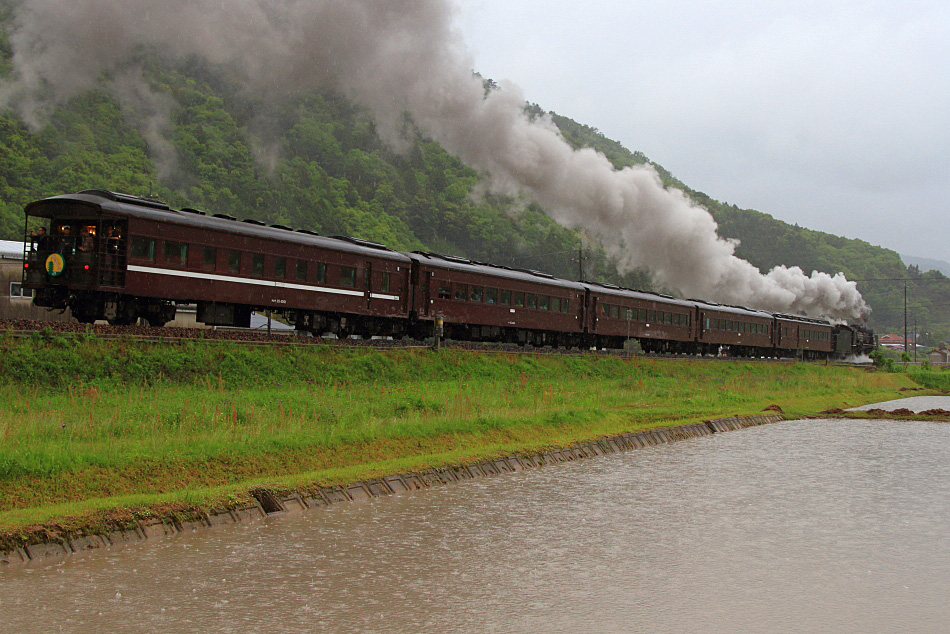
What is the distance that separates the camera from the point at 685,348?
178 feet

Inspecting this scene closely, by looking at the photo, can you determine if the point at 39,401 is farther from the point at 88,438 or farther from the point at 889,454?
the point at 889,454

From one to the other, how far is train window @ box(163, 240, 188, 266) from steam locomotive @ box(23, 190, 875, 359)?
0.03 metres

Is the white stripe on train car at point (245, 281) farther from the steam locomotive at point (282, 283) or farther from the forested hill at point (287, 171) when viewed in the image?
the forested hill at point (287, 171)

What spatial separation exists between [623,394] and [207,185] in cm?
7653

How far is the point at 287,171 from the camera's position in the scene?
10494 cm

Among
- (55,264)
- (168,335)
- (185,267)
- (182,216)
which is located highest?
(182,216)

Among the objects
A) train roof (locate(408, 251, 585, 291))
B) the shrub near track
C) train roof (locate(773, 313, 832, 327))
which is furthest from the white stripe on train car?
train roof (locate(773, 313, 832, 327))

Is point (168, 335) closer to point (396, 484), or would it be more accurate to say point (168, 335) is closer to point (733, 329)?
point (396, 484)

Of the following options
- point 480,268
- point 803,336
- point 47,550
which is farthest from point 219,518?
point 803,336

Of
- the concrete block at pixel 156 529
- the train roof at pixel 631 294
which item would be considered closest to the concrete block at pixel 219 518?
the concrete block at pixel 156 529

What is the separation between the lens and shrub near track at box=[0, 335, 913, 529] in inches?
455

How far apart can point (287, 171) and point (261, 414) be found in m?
92.3

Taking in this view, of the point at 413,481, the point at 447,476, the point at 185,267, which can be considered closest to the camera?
the point at 413,481

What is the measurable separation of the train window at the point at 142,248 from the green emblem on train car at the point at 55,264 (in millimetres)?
1804
